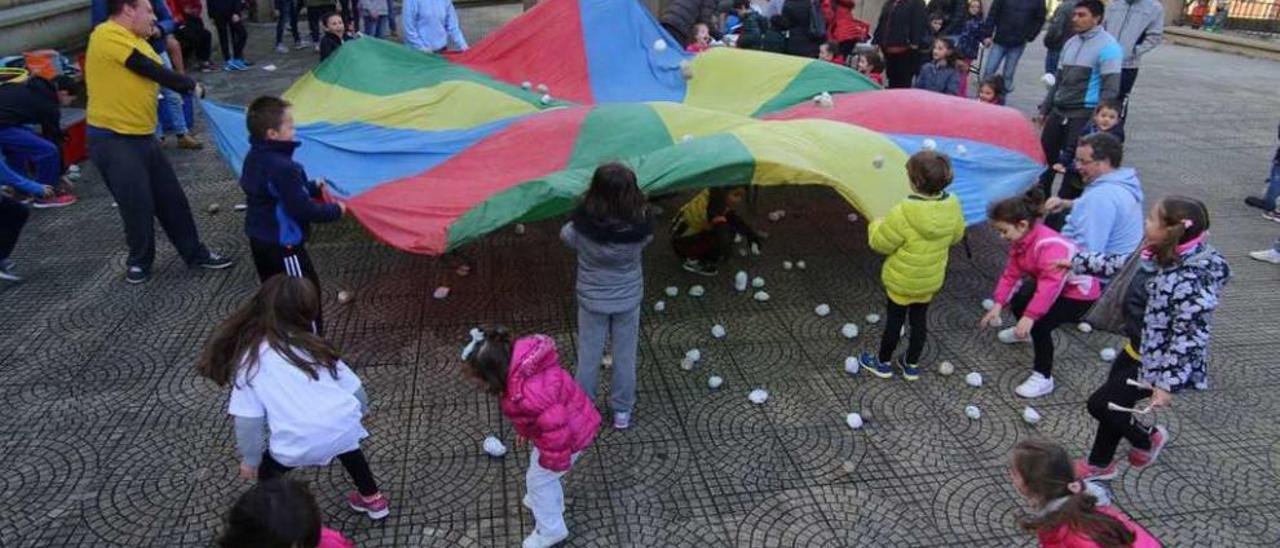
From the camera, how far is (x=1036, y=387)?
4.21m

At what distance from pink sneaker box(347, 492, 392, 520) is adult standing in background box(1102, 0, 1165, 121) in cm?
757

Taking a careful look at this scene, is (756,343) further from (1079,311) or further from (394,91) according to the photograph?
(394,91)

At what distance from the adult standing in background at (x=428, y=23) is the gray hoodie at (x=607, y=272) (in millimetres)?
5637

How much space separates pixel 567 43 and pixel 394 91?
1.54 metres

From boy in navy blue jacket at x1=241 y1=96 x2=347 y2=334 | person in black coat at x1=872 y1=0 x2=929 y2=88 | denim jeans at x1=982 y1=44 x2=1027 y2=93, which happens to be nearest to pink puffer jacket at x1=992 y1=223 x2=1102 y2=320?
boy in navy blue jacket at x1=241 y1=96 x2=347 y2=334

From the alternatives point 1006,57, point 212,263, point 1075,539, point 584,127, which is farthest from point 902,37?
point 1075,539

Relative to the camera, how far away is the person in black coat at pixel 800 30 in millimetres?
9133

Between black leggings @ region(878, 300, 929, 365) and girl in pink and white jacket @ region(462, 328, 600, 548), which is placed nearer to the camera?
girl in pink and white jacket @ region(462, 328, 600, 548)

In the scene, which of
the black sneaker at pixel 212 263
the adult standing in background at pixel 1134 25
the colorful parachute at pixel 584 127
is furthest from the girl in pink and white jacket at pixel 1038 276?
the adult standing in background at pixel 1134 25

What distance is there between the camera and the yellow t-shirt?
4.75 m

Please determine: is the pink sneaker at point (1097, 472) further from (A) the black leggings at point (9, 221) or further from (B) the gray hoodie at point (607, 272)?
(A) the black leggings at point (9, 221)

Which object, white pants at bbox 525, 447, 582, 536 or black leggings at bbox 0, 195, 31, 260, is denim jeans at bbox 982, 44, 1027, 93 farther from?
black leggings at bbox 0, 195, 31, 260

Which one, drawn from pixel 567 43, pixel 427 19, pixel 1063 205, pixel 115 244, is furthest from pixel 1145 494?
pixel 427 19

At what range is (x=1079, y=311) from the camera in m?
4.02
